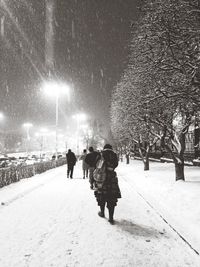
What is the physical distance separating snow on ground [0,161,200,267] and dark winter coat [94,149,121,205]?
0.59m

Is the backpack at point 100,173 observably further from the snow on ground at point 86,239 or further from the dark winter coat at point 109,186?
the snow on ground at point 86,239

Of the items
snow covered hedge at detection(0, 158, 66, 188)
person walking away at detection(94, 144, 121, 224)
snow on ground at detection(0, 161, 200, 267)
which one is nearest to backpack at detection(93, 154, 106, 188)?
person walking away at detection(94, 144, 121, 224)

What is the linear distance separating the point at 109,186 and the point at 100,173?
41 cm

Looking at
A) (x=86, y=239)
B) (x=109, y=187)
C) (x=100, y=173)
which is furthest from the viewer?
(x=100, y=173)

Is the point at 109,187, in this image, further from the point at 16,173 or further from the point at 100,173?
the point at 16,173

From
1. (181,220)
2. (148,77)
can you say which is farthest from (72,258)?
(148,77)

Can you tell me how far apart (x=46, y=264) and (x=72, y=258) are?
450mm

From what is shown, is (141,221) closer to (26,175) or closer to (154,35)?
(154,35)

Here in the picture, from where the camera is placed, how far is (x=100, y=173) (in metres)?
7.45

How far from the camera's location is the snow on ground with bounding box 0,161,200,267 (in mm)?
4578

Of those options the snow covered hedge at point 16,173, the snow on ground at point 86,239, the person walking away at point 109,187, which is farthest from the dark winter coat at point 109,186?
the snow covered hedge at point 16,173

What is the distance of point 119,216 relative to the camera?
7926 mm

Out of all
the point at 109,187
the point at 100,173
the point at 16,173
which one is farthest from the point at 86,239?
the point at 16,173

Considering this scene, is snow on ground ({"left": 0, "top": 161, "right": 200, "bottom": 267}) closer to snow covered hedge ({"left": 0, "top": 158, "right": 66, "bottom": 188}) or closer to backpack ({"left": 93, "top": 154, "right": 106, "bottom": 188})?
backpack ({"left": 93, "top": 154, "right": 106, "bottom": 188})
